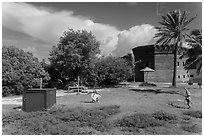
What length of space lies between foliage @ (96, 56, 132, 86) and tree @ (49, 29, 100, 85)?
1864 millimetres

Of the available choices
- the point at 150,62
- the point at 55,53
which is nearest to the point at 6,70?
the point at 55,53

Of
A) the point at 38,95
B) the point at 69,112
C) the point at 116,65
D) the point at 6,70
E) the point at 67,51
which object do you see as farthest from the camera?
the point at 116,65

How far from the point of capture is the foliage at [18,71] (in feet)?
74.3

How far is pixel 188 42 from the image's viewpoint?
23.0m

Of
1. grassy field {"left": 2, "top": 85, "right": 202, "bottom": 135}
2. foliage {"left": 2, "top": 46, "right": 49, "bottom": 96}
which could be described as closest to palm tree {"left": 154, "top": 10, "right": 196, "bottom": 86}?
foliage {"left": 2, "top": 46, "right": 49, "bottom": 96}

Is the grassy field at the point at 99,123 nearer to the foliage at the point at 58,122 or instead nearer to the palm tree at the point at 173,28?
the foliage at the point at 58,122

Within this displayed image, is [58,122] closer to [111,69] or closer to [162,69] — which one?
[111,69]

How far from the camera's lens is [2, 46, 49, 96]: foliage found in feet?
74.3

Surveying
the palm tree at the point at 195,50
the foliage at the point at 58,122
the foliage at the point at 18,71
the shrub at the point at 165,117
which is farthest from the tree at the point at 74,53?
the shrub at the point at 165,117

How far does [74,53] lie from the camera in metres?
28.9

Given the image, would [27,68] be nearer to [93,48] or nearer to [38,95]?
[93,48]

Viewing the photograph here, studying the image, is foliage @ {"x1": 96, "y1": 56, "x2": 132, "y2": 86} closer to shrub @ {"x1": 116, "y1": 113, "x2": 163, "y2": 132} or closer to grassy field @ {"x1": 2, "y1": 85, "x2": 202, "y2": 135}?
grassy field @ {"x1": 2, "y1": 85, "x2": 202, "y2": 135}

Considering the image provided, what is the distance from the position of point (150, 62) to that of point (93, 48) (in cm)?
2432

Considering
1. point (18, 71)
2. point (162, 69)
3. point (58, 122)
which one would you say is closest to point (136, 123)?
point (58, 122)
